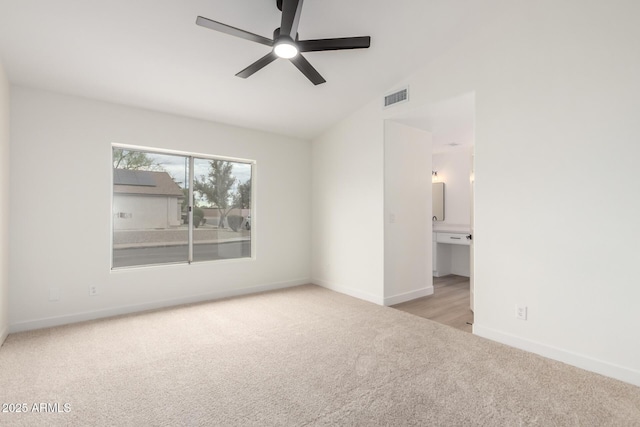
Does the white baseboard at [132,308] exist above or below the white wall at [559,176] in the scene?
below

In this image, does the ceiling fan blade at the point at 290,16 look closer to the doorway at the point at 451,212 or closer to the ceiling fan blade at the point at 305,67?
the ceiling fan blade at the point at 305,67

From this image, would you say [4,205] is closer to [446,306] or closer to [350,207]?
[350,207]

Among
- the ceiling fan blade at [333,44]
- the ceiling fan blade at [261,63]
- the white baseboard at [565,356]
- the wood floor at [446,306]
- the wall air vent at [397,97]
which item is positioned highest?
the wall air vent at [397,97]

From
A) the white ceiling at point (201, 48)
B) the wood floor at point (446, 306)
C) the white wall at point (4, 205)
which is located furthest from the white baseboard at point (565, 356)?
the white wall at point (4, 205)

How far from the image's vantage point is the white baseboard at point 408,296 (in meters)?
4.29

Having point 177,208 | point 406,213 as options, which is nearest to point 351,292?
point 406,213

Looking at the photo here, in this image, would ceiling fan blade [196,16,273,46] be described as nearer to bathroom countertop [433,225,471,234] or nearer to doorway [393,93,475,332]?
doorway [393,93,475,332]

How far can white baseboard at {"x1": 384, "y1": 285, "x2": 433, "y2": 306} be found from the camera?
4290mm

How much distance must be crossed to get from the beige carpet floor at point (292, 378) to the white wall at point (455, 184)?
3190mm

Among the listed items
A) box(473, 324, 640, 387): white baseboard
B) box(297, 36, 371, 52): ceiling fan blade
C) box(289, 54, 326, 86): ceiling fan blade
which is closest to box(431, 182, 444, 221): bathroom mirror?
box(473, 324, 640, 387): white baseboard

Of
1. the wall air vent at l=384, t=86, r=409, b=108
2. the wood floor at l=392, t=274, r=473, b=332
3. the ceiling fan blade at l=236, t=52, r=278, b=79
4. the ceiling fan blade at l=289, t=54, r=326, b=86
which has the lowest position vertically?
the wood floor at l=392, t=274, r=473, b=332

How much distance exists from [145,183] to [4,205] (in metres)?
1.39

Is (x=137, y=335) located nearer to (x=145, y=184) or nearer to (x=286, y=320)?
(x=286, y=320)

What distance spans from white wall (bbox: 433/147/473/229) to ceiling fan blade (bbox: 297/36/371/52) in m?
4.07
